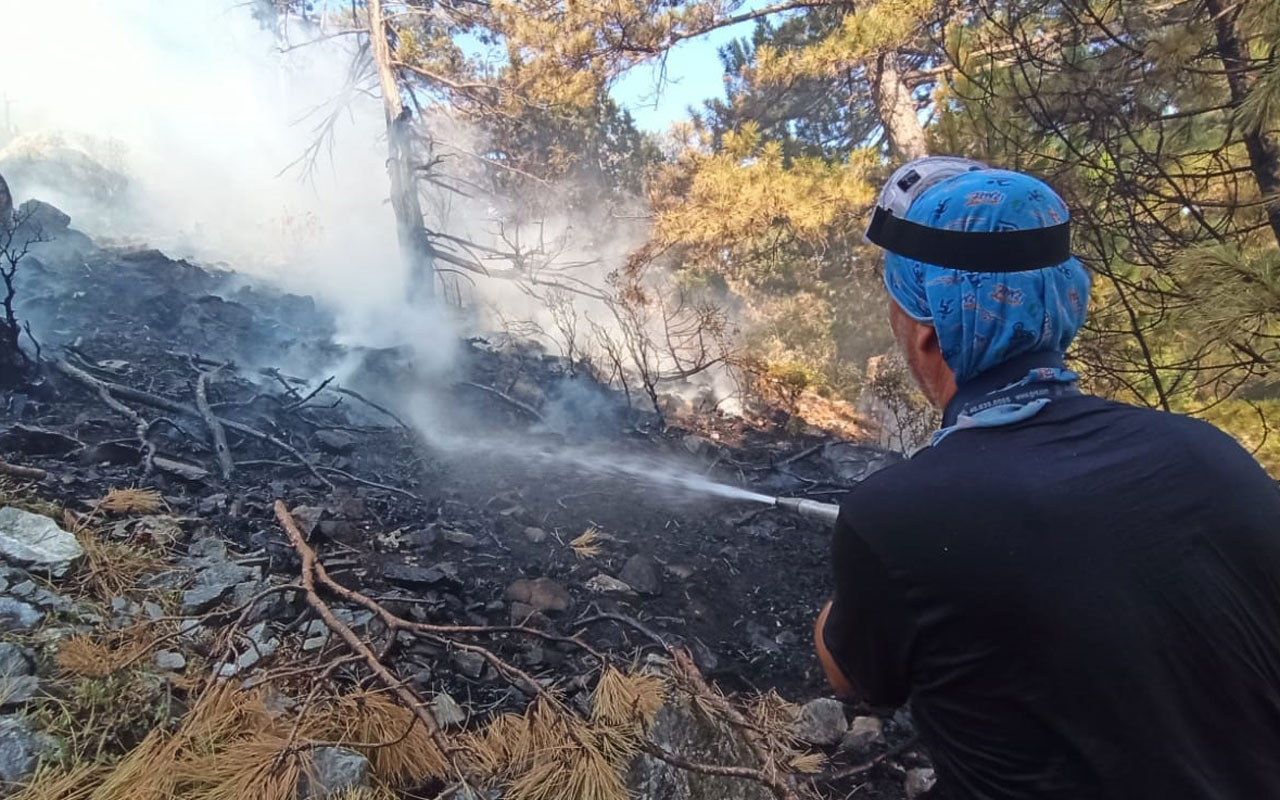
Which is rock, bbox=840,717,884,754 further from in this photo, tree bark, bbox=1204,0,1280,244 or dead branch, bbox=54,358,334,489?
dead branch, bbox=54,358,334,489

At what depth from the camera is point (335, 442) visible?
6.34 m

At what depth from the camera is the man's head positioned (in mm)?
1256

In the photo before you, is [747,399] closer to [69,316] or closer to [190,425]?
[190,425]

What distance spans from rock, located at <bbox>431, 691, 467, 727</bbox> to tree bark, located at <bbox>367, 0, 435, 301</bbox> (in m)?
10.6

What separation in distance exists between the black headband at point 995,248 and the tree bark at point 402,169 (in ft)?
39.8

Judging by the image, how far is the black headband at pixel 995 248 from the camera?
1255 millimetres

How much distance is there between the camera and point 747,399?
395 inches

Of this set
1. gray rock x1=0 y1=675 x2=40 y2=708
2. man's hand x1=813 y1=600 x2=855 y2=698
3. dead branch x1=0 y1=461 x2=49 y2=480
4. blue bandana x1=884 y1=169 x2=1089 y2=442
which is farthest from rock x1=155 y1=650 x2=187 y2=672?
blue bandana x1=884 y1=169 x2=1089 y2=442

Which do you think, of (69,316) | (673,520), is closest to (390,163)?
(69,316)

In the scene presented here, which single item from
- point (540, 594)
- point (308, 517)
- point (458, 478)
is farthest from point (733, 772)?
point (458, 478)

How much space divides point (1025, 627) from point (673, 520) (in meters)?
4.49

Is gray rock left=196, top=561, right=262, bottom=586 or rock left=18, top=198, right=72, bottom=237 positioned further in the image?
rock left=18, top=198, right=72, bottom=237

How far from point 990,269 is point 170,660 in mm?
3191

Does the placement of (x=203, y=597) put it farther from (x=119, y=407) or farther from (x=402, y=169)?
(x=402, y=169)
